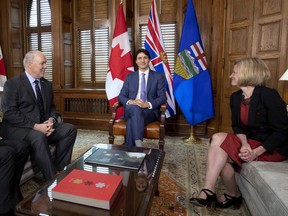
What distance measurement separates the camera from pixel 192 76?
3.26m

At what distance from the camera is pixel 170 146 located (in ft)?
10.5

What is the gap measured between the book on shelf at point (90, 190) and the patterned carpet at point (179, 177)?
692mm

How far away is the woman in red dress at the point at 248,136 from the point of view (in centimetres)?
153

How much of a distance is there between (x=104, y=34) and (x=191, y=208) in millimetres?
3283

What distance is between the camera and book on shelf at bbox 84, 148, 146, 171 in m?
1.39

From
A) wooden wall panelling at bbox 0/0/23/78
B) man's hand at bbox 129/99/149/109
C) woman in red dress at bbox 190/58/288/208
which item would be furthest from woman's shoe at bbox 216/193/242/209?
wooden wall panelling at bbox 0/0/23/78

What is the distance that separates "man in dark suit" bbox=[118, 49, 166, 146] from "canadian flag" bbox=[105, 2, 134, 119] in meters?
0.68

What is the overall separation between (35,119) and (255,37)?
2.70m

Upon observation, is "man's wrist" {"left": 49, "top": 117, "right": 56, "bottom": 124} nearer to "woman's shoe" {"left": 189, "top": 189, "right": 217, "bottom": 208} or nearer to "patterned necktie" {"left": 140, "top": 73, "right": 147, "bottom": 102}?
"patterned necktie" {"left": 140, "top": 73, "right": 147, "bottom": 102}

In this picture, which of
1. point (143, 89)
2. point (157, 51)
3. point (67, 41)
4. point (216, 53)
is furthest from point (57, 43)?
point (216, 53)

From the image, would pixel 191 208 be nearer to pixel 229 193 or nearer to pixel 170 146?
pixel 229 193

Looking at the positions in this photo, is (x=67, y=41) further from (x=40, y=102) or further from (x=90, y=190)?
(x=90, y=190)

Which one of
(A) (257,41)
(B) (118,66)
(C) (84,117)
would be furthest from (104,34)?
(A) (257,41)

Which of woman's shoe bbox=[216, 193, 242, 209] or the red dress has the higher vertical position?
the red dress
